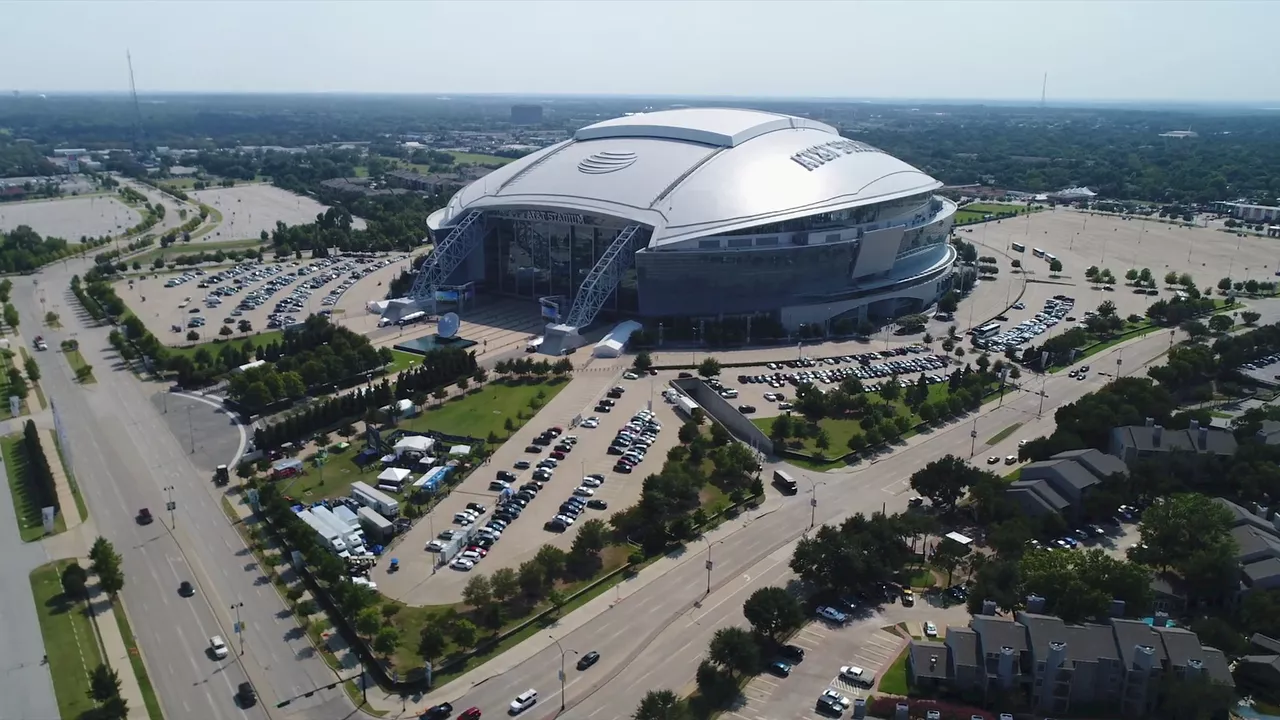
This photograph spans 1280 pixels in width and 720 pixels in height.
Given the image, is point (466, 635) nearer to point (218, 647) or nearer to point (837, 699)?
point (218, 647)

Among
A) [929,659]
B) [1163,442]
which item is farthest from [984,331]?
[929,659]

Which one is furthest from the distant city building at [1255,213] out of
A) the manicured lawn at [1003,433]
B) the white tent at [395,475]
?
the white tent at [395,475]

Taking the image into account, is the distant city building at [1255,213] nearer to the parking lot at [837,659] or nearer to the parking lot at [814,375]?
the parking lot at [814,375]

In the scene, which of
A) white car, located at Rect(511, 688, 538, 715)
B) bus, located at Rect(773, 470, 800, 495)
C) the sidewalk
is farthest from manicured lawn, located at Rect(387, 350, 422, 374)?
white car, located at Rect(511, 688, 538, 715)

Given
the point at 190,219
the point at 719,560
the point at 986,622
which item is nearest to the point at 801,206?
the point at 719,560

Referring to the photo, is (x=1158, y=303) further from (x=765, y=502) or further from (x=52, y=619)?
(x=52, y=619)

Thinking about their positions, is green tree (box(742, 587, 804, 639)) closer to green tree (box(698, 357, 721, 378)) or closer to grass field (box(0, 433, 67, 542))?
green tree (box(698, 357, 721, 378))
